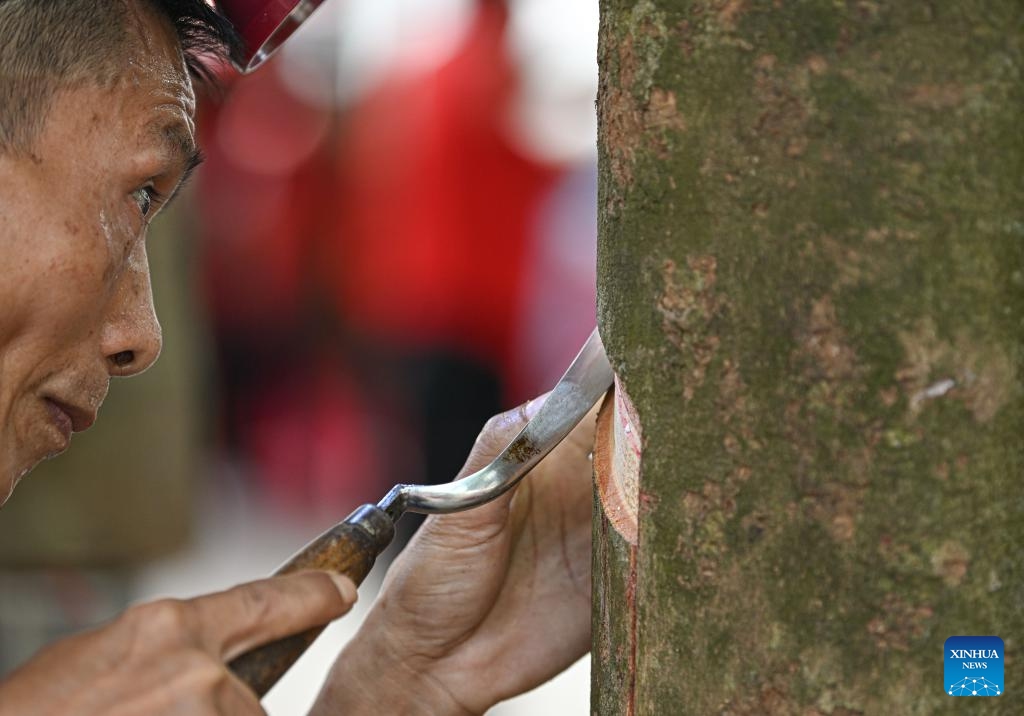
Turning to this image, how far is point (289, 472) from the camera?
5.39m

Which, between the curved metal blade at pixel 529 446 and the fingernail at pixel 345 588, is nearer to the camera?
the fingernail at pixel 345 588

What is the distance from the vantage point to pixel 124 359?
130 cm

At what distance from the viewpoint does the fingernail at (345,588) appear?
1102 millimetres

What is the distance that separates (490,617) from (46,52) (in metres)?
0.86

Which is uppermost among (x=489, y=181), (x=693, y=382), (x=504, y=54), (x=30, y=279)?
(x=504, y=54)

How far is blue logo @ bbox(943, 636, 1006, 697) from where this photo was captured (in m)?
0.93

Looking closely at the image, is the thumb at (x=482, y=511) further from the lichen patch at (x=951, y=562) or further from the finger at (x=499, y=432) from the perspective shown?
the lichen patch at (x=951, y=562)

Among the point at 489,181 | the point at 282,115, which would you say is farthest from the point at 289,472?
the point at 489,181

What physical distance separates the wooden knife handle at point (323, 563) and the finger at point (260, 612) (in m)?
0.02

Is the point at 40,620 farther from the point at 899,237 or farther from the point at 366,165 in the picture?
the point at 899,237

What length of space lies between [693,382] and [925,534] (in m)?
0.21

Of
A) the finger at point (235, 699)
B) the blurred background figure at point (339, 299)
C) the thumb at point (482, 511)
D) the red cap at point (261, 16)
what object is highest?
the blurred background figure at point (339, 299)

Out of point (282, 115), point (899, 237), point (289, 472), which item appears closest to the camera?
point (899, 237)

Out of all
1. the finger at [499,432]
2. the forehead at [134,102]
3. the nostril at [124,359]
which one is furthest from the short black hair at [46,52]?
the finger at [499,432]
